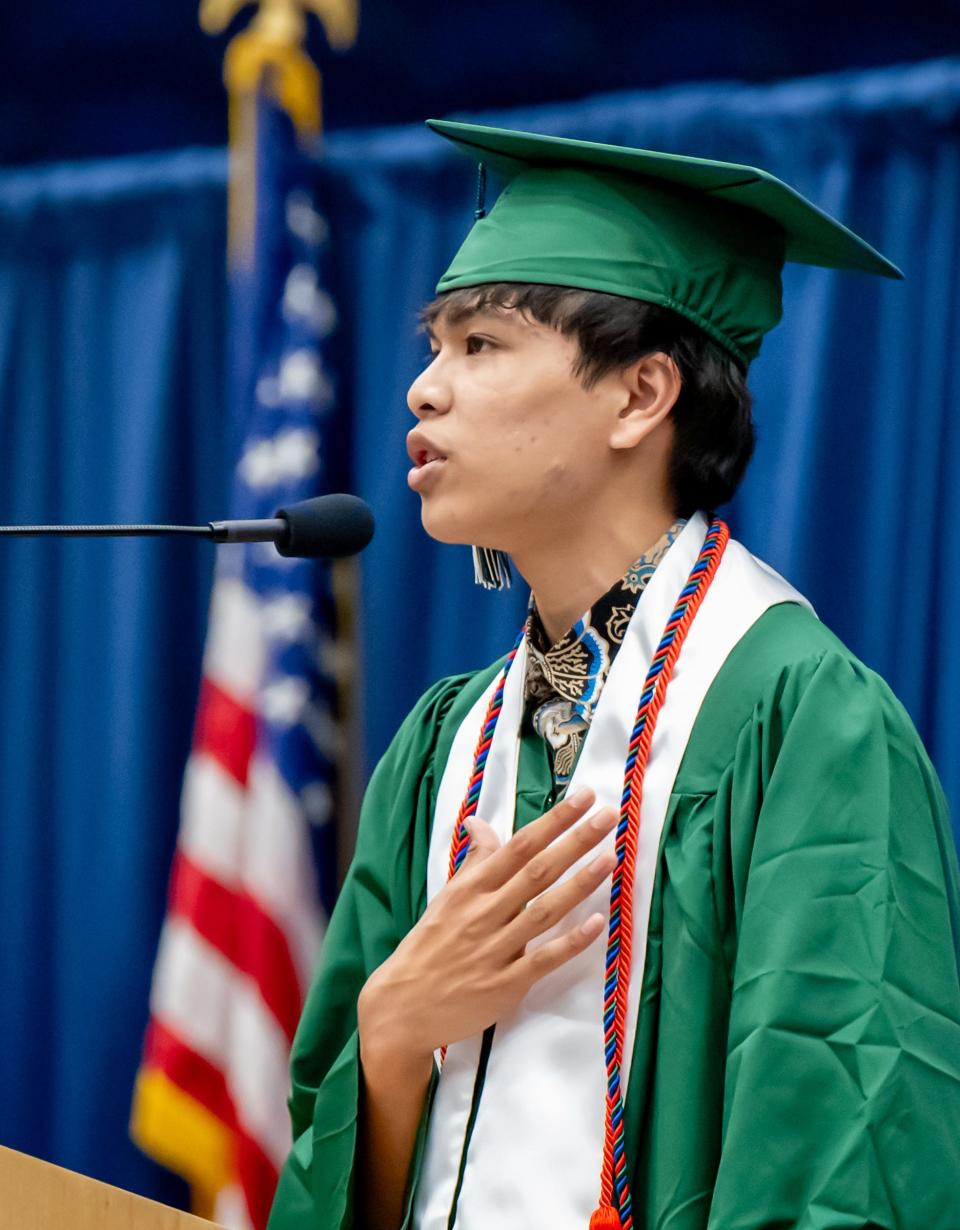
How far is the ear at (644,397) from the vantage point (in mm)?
1514

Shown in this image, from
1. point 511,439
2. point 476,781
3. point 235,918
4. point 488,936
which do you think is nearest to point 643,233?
point 511,439

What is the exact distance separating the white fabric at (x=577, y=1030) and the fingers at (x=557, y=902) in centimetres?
4

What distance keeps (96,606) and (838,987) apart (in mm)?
2053

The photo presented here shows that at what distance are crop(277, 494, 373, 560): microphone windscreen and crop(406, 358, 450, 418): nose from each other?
18 centimetres

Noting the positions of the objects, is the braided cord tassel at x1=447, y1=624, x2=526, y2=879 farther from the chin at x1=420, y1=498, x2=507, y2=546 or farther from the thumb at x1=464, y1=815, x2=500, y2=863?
the chin at x1=420, y1=498, x2=507, y2=546

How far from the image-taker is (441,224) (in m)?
2.72

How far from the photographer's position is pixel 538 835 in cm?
138

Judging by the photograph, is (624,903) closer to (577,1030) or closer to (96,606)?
(577,1030)

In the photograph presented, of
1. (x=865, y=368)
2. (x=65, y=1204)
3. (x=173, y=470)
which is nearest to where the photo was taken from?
(x=65, y=1204)

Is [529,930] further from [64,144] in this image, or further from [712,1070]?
[64,144]

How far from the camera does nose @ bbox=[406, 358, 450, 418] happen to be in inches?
59.6

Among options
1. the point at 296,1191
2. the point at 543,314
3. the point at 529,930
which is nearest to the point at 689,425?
the point at 543,314

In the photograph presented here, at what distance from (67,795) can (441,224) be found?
1209mm

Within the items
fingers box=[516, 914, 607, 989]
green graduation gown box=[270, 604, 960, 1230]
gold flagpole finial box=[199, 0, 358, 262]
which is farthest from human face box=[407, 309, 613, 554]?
gold flagpole finial box=[199, 0, 358, 262]
